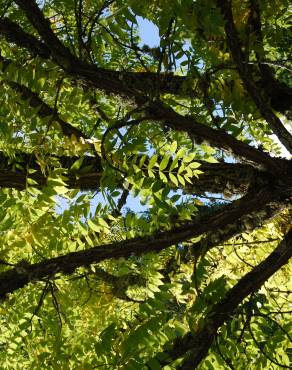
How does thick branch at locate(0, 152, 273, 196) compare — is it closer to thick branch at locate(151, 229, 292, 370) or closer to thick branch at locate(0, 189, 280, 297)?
thick branch at locate(0, 189, 280, 297)

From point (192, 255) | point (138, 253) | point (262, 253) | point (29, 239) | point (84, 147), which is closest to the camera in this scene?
point (138, 253)

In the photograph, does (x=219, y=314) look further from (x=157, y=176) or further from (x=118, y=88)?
(x=118, y=88)

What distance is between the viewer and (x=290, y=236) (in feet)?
8.59

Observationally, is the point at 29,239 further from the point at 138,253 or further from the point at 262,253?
the point at 262,253

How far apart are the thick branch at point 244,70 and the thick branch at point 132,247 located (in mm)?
343

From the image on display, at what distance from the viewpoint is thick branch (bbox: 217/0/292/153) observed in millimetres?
1965

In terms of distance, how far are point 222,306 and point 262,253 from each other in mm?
1492

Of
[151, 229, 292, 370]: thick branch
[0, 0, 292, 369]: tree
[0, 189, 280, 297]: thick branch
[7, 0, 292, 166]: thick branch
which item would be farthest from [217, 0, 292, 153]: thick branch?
[151, 229, 292, 370]: thick branch

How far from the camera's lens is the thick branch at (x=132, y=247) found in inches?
73.4

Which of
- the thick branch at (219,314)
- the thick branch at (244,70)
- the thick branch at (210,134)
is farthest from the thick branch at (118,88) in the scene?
the thick branch at (219,314)

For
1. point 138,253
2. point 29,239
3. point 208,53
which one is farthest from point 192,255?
point 208,53

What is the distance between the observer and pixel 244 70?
211cm

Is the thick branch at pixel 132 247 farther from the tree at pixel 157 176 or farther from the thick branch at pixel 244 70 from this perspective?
the thick branch at pixel 244 70

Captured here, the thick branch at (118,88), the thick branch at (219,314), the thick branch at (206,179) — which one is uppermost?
the thick branch at (118,88)
